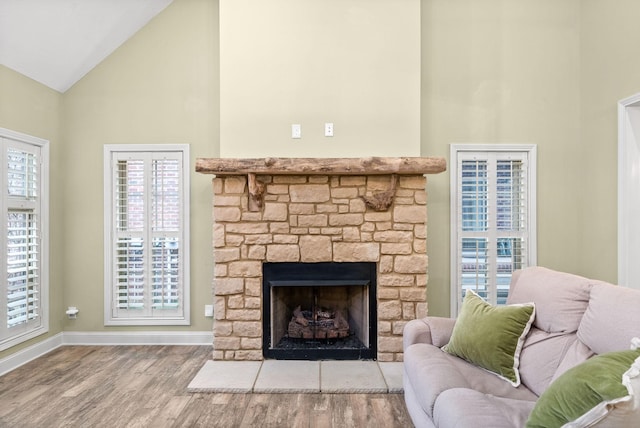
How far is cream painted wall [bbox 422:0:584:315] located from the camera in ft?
12.7

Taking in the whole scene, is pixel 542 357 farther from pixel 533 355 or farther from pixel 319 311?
pixel 319 311

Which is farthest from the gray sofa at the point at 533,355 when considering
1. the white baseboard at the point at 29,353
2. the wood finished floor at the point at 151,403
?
the white baseboard at the point at 29,353

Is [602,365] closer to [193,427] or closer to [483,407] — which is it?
[483,407]

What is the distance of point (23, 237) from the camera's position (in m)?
3.46

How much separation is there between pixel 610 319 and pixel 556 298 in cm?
39

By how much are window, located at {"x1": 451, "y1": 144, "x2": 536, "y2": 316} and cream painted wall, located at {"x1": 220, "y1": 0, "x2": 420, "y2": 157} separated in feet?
2.69

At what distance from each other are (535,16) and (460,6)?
745mm

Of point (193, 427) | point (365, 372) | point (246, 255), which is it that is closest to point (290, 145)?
point (246, 255)

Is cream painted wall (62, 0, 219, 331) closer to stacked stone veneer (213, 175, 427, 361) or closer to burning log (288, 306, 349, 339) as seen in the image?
stacked stone veneer (213, 175, 427, 361)

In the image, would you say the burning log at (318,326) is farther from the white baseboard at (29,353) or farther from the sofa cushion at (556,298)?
the white baseboard at (29,353)

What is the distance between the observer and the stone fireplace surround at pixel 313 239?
11.2ft

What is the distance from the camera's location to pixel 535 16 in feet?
12.7

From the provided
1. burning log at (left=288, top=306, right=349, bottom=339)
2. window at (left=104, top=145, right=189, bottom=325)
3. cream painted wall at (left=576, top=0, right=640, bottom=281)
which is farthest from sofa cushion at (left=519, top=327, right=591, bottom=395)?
window at (left=104, top=145, right=189, bottom=325)

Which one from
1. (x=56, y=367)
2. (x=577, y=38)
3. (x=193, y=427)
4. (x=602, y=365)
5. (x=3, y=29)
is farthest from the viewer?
(x=577, y=38)
